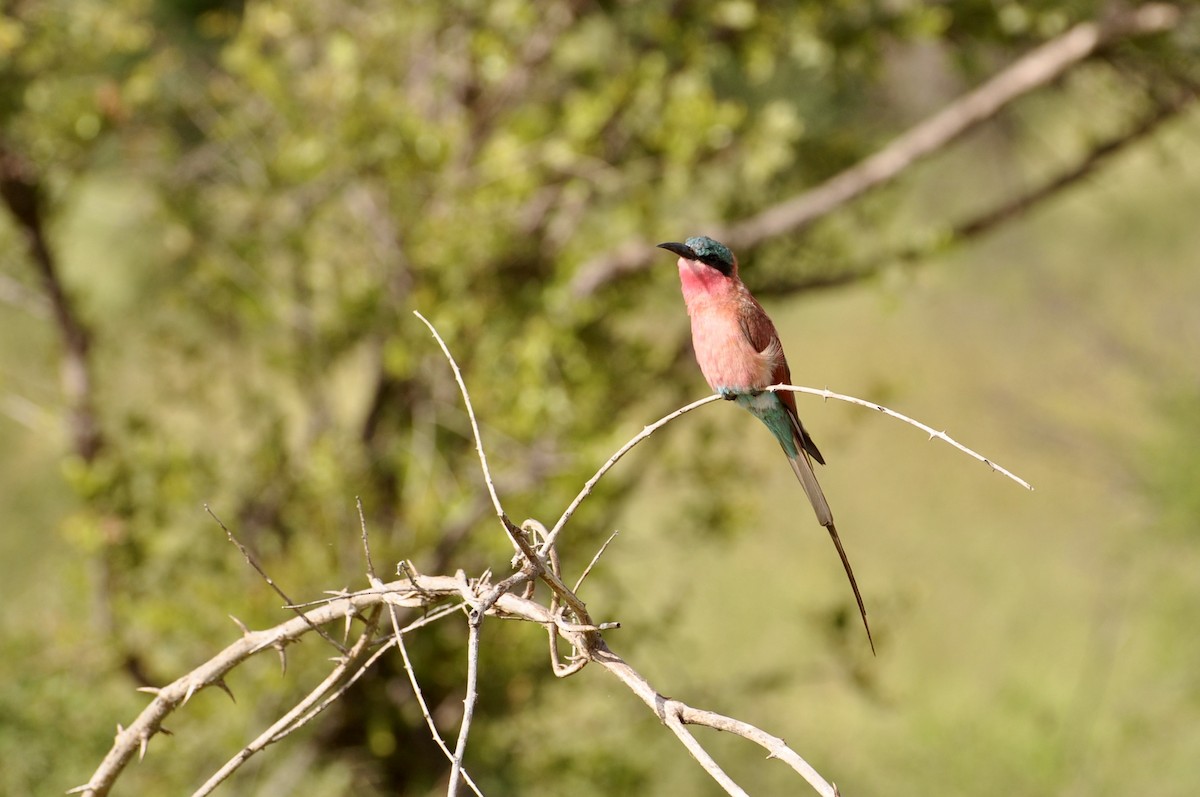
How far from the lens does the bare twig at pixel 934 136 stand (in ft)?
15.1

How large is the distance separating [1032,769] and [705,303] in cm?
704

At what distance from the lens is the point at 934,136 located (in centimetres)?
489

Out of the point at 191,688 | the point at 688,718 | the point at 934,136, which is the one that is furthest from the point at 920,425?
the point at 934,136

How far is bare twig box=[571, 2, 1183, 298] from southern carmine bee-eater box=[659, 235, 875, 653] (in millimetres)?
2907

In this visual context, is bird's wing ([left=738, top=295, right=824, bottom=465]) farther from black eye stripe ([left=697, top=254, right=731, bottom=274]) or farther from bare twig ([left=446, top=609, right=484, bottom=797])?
bare twig ([left=446, top=609, right=484, bottom=797])

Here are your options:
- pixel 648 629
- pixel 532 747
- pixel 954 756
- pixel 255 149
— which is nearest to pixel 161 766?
pixel 532 747

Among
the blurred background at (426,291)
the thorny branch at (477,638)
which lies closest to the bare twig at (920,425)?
the thorny branch at (477,638)

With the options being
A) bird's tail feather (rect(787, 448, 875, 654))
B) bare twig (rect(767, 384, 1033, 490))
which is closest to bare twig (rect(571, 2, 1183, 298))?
bird's tail feather (rect(787, 448, 875, 654))

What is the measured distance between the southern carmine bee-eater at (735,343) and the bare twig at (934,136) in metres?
2.91

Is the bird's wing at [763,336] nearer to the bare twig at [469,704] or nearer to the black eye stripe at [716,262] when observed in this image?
the black eye stripe at [716,262]

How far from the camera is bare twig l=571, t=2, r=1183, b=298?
4605 mm

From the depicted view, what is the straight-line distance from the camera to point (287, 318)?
17.9ft

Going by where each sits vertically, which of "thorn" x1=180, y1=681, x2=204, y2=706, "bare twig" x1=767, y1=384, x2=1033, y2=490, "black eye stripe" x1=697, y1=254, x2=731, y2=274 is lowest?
"thorn" x1=180, y1=681, x2=204, y2=706

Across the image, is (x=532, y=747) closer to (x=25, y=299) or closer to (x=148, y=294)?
(x=25, y=299)
